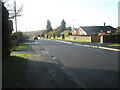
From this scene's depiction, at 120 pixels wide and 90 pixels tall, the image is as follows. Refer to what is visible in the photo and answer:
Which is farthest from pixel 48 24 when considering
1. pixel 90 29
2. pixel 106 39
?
pixel 106 39

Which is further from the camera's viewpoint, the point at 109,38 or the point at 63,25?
the point at 63,25

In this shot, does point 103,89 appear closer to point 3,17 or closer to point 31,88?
point 31,88

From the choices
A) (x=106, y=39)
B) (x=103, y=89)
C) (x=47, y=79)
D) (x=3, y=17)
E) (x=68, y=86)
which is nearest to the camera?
(x=103, y=89)

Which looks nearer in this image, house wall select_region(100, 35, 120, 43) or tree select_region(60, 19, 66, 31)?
house wall select_region(100, 35, 120, 43)

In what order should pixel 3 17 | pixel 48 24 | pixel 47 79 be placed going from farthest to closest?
pixel 48 24
pixel 3 17
pixel 47 79

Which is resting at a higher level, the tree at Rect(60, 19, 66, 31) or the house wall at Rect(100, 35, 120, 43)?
the tree at Rect(60, 19, 66, 31)

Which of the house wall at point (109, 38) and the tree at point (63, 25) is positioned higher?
the tree at point (63, 25)

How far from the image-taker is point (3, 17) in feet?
39.3

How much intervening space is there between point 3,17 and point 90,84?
8667 mm

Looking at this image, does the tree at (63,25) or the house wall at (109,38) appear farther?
the tree at (63,25)

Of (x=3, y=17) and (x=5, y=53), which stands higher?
(x=3, y=17)

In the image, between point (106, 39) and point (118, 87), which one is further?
point (106, 39)

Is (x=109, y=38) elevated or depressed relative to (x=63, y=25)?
depressed

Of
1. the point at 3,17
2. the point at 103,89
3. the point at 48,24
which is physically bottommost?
the point at 103,89
